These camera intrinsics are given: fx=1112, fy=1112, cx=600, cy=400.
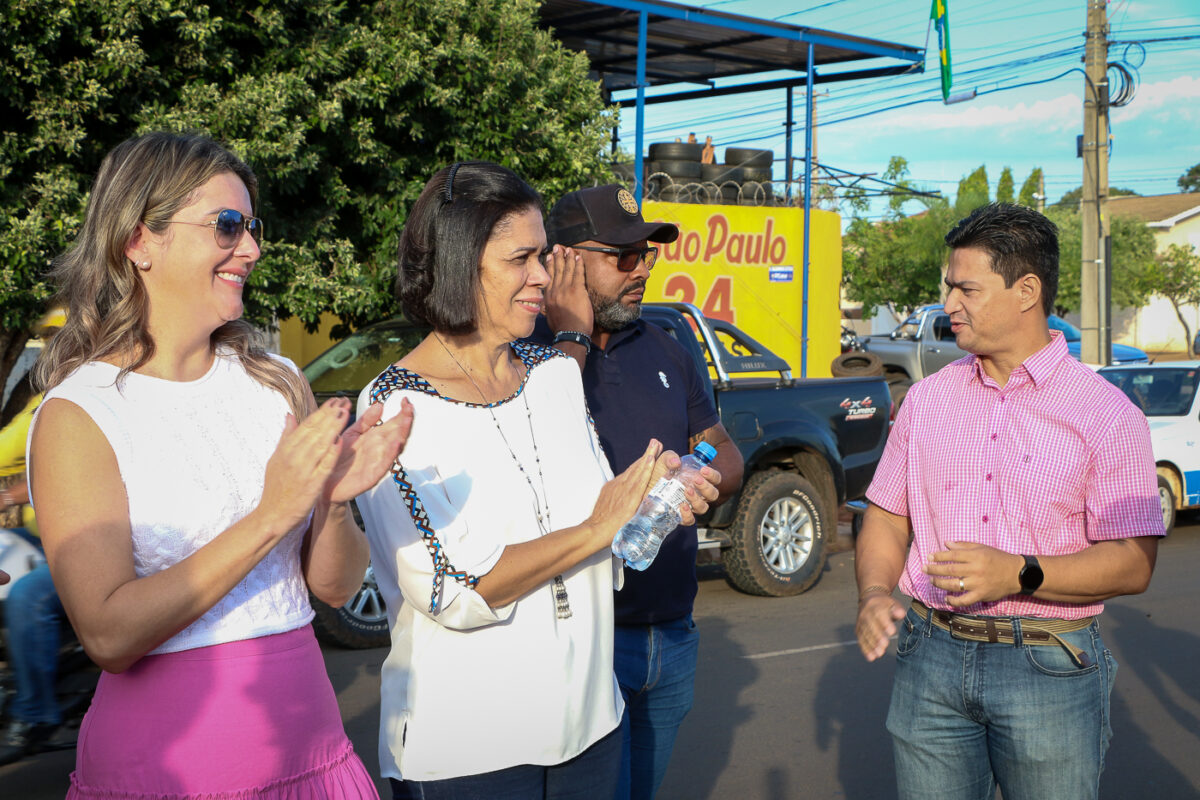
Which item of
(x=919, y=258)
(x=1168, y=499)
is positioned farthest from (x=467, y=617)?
(x=919, y=258)

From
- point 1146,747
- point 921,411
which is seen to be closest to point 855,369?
point 1146,747

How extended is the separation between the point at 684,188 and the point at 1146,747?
15.8m

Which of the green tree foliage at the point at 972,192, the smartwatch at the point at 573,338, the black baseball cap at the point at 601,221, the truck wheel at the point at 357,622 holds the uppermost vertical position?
the green tree foliage at the point at 972,192

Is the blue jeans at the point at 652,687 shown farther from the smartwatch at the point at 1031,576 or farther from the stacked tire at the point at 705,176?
the stacked tire at the point at 705,176

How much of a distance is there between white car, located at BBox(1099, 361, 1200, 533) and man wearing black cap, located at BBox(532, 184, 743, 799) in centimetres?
974

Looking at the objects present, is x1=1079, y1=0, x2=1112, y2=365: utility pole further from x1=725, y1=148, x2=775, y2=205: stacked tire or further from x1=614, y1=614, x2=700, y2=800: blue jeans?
x1=614, y1=614, x2=700, y2=800: blue jeans

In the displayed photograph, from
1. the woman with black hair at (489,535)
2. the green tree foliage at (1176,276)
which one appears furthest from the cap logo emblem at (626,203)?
the green tree foliage at (1176,276)

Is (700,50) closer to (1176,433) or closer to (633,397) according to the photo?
(1176,433)

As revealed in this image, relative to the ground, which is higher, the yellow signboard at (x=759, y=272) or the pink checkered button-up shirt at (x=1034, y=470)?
the yellow signboard at (x=759, y=272)

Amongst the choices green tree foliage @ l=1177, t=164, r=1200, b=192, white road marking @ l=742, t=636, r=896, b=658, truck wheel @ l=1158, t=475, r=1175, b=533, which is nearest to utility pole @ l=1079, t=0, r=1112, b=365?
truck wheel @ l=1158, t=475, r=1175, b=533

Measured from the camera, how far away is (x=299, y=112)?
9125mm

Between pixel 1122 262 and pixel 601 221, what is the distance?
50967 millimetres

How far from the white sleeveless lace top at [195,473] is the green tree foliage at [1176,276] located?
52.2m

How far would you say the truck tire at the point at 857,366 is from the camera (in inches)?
399
